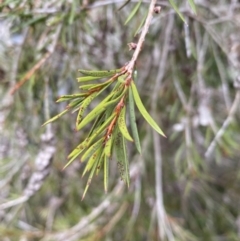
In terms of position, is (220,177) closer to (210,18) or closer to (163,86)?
(163,86)

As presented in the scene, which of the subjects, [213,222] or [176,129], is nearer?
[176,129]

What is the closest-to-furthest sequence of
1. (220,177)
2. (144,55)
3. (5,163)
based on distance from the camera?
1. (5,163)
2. (144,55)
3. (220,177)

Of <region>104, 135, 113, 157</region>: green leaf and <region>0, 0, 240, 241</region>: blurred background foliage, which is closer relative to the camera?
<region>104, 135, 113, 157</region>: green leaf

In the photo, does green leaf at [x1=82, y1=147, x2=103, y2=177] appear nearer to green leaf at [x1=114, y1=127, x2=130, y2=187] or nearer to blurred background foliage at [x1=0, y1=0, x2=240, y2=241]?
green leaf at [x1=114, y1=127, x2=130, y2=187]


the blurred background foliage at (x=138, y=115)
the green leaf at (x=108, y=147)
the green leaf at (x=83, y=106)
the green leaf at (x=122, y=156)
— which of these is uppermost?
the green leaf at (x=83, y=106)

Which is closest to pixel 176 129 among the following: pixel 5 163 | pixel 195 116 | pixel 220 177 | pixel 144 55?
pixel 195 116

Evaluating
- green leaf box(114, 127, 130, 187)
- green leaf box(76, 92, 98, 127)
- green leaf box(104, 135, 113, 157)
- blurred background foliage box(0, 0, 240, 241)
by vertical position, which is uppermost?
green leaf box(76, 92, 98, 127)

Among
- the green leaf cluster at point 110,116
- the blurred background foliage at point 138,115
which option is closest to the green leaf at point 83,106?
the green leaf cluster at point 110,116

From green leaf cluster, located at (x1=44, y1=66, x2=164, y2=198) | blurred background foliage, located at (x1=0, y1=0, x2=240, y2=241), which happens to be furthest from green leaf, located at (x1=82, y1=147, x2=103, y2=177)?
blurred background foliage, located at (x1=0, y1=0, x2=240, y2=241)

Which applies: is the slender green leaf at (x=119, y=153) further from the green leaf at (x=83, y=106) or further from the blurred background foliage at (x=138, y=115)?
the blurred background foliage at (x=138, y=115)
